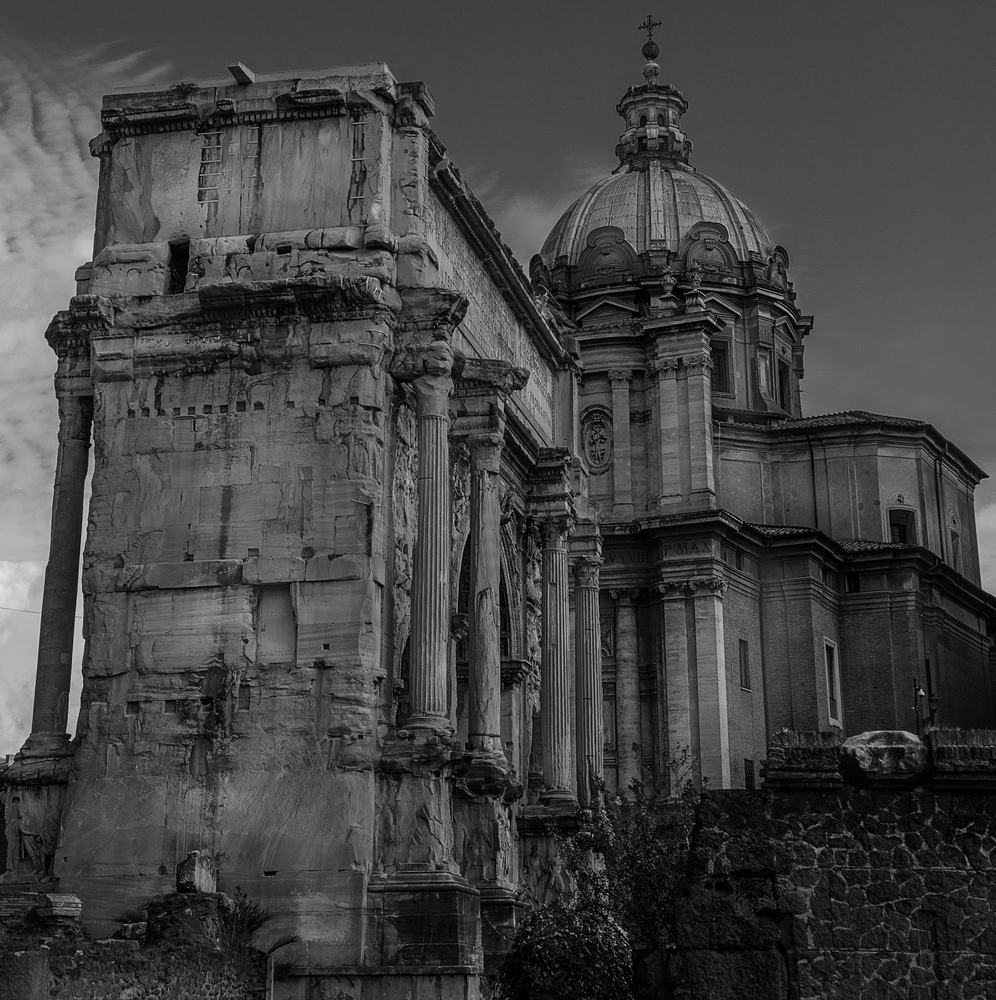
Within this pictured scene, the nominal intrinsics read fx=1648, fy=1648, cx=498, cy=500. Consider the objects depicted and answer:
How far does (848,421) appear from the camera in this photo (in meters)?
52.9

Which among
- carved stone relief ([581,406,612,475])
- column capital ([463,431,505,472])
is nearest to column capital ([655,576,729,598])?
carved stone relief ([581,406,612,475])

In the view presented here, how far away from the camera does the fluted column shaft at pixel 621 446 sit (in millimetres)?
50469

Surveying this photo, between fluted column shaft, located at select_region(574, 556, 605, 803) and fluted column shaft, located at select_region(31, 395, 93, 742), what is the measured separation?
13.2 meters

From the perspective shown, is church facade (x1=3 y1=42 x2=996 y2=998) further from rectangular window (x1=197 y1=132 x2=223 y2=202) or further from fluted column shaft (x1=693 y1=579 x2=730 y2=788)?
fluted column shaft (x1=693 y1=579 x2=730 y2=788)

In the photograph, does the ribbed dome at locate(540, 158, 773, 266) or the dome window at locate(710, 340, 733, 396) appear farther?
the ribbed dome at locate(540, 158, 773, 266)

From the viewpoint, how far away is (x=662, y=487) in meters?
49.7

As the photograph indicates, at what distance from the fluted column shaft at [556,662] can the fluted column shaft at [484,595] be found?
17.2 feet

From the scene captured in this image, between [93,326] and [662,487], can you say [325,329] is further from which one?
[662,487]

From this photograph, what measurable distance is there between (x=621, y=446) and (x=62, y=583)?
28.3m

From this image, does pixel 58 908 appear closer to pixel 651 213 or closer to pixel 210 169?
pixel 210 169

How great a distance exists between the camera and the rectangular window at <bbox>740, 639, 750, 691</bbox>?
48.8 metres

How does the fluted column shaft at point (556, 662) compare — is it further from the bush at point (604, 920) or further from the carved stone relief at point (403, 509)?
the carved stone relief at point (403, 509)

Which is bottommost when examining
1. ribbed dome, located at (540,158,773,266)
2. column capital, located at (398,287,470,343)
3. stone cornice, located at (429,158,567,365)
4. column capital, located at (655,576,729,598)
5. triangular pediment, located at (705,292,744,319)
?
column capital, located at (398,287,470,343)

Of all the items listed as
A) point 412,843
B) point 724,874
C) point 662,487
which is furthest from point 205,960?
point 662,487
